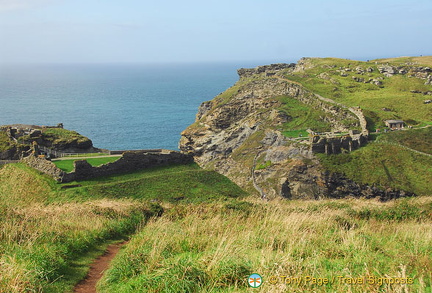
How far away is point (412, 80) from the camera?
83.4 metres

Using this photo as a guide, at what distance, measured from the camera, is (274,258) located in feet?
29.0

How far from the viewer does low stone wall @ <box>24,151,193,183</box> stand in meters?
29.1

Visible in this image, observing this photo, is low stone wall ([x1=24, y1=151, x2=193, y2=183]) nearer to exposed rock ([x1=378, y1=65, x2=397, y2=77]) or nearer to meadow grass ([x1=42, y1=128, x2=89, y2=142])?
meadow grass ([x1=42, y1=128, x2=89, y2=142])

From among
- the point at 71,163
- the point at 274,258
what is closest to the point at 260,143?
the point at 71,163

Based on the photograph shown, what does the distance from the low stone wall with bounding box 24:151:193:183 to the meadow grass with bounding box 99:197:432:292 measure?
17861mm

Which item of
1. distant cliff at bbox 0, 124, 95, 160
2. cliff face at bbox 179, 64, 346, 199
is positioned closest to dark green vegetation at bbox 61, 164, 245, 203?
distant cliff at bbox 0, 124, 95, 160

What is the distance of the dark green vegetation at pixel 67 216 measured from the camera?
9.59 meters

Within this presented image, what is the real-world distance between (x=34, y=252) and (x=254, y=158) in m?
51.2

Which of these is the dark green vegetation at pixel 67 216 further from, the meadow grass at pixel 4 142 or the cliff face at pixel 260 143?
the cliff face at pixel 260 143

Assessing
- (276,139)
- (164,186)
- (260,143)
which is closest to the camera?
(164,186)

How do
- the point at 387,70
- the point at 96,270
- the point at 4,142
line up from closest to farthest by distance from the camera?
1. the point at 96,270
2. the point at 4,142
3. the point at 387,70

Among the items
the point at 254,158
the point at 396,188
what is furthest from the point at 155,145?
the point at 396,188

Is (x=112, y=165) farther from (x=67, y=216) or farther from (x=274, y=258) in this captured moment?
(x=274, y=258)

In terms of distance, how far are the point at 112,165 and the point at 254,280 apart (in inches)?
991
